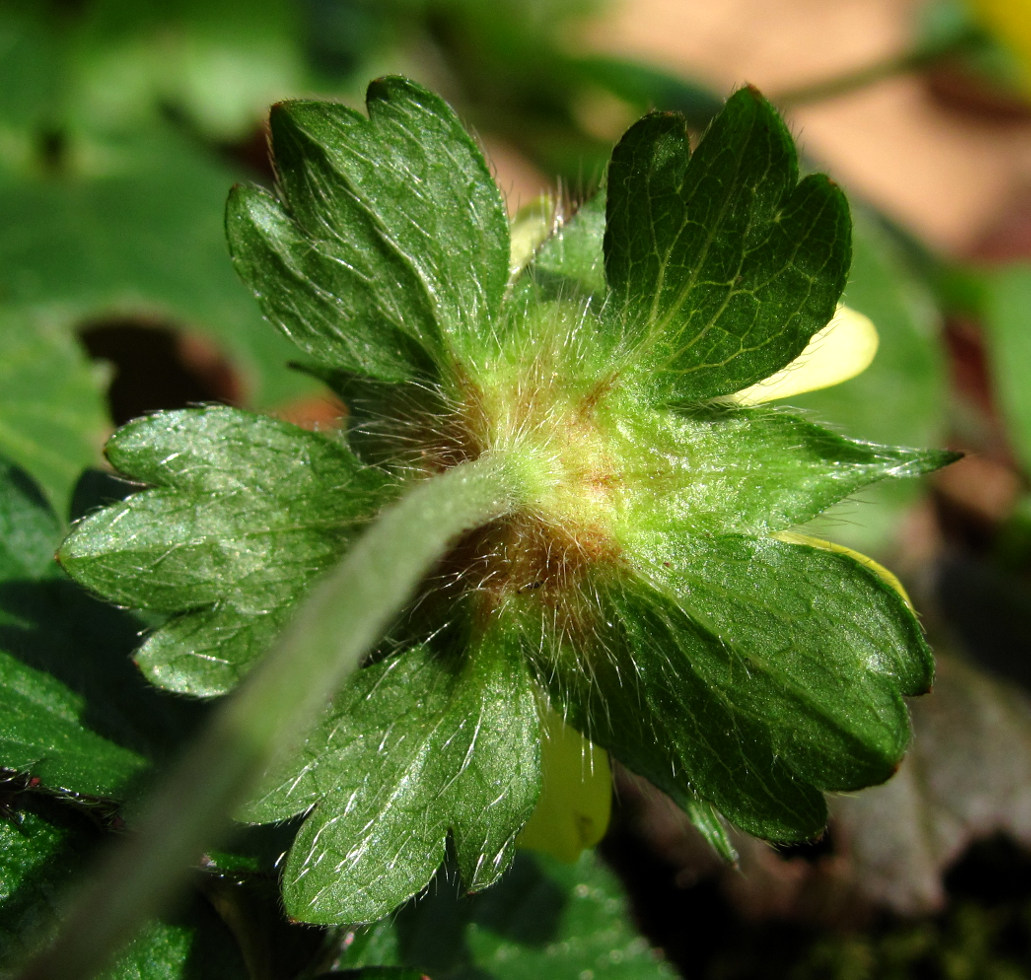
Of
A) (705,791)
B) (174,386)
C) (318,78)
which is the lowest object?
(174,386)

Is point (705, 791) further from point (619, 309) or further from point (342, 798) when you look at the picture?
point (619, 309)

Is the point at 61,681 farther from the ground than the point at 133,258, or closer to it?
farther from the ground

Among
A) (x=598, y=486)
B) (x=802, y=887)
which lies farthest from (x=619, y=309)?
(x=802, y=887)

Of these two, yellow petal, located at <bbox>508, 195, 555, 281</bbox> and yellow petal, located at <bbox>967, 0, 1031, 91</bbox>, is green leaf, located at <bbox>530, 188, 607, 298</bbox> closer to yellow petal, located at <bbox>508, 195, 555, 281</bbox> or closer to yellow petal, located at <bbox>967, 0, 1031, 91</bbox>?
yellow petal, located at <bbox>508, 195, 555, 281</bbox>

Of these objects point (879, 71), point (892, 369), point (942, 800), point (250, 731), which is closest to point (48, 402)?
point (250, 731)

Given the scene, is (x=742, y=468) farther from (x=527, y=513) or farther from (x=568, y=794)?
(x=568, y=794)

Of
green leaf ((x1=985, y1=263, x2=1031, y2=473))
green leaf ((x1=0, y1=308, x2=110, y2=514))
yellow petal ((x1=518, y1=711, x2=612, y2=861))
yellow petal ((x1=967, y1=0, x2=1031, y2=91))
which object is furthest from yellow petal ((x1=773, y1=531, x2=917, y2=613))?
yellow petal ((x1=967, y1=0, x2=1031, y2=91))
